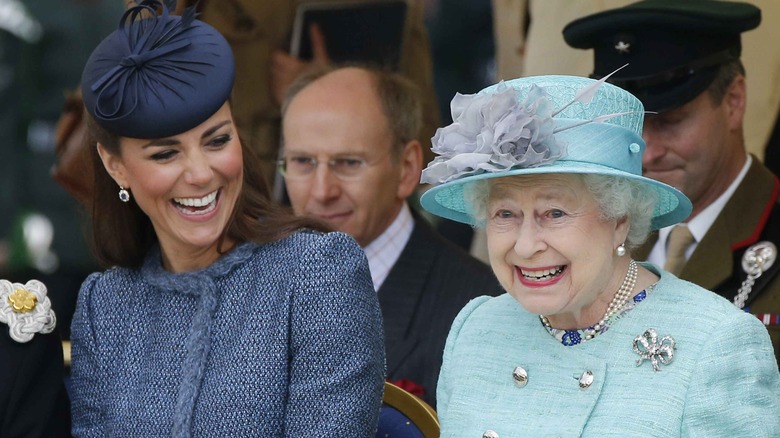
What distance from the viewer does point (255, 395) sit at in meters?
2.87

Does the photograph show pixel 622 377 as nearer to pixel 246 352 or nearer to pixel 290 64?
pixel 246 352

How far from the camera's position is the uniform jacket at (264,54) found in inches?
195

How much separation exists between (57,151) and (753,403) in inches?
125

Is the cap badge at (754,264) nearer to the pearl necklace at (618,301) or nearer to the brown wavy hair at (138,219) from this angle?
the pearl necklace at (618,301)

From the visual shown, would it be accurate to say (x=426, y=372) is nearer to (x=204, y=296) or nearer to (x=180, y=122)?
(x=204, y=296)

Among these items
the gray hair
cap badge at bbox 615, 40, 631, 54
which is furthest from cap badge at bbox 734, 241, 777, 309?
the gray hair

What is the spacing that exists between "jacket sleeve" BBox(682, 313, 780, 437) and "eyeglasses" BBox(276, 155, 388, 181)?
1.94 meters

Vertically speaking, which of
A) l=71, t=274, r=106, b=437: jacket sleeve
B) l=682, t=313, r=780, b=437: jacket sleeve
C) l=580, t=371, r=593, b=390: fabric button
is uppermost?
l=682, t=313, r=780, b=437: jacket sleeve

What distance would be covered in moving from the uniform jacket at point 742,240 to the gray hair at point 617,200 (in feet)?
3.23

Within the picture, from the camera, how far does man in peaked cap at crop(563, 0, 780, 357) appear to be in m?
3.65

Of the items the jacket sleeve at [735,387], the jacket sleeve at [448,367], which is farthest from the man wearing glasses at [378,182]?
the jacket sleeve at [735,387]

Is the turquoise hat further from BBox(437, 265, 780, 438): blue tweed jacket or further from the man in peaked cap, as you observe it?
the man in peaked cap

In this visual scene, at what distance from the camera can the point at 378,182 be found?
4.29 meters

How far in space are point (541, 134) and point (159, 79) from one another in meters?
0.90
